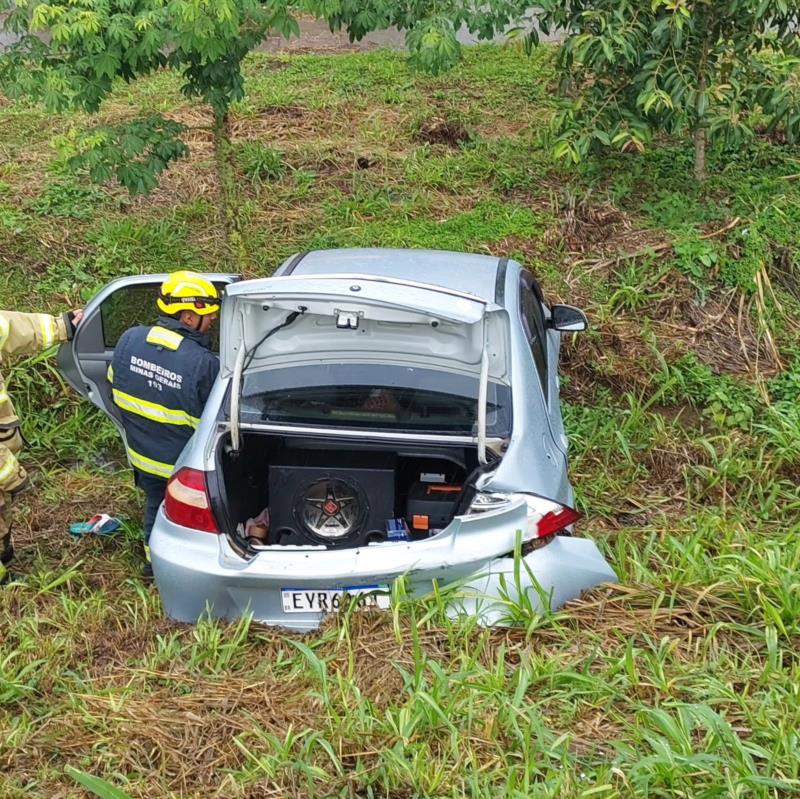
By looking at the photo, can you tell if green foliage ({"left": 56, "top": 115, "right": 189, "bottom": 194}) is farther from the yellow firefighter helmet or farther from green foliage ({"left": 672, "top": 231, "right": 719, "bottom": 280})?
green foliage ({"left": 672, "top": 231, "right": 719, "bottom": 280})

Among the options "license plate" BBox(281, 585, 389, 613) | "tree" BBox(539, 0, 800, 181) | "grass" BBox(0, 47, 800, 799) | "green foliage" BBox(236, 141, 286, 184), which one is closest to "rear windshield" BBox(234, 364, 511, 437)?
"license plate" BBox(281, 585, 389, 613)

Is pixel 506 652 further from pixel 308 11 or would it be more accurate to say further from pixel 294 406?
pixel 308 11

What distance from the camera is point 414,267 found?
4.14 metres

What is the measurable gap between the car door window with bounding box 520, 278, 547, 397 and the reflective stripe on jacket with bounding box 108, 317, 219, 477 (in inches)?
53.2

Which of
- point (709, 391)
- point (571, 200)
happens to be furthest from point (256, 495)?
point (571, 200)

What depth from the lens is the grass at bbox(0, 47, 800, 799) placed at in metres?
2.67

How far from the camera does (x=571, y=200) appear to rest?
6852 mm

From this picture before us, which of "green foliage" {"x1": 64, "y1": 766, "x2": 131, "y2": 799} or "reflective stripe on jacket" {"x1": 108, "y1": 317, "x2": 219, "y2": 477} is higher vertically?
"reflective stripe on jacket" {"x1": 108, "y1": 317, "x2": 219, "y2": 477}

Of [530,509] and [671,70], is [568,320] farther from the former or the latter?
[671,70]

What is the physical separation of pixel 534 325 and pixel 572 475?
40.4 inches

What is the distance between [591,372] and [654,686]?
300 cm

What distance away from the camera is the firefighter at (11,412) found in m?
4.06

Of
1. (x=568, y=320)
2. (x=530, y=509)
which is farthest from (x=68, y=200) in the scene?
(x=530, y=509)

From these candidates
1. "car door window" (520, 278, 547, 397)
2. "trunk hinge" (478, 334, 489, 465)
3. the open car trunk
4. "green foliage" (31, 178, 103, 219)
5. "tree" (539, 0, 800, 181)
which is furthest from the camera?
"green foliage" (31, 178, 103, 219)
